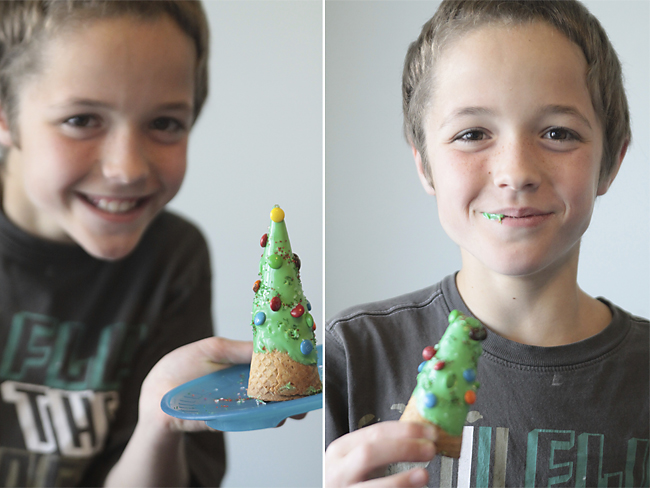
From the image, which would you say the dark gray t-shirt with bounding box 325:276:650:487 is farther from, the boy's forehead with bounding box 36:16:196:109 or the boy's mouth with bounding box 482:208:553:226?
the boy's forehead with bounding box 36:16:196:109

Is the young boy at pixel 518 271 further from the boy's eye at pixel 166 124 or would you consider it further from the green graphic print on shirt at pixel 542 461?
the boy's eye at pixel 166 124

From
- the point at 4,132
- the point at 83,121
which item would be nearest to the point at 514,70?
the point at 83,121

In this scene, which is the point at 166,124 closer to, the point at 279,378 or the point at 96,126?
the point at 96,126

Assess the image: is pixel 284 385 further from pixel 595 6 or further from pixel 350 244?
pixel 595 6

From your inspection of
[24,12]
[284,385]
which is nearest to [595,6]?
[284,385]

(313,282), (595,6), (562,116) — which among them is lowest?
(313,282)
